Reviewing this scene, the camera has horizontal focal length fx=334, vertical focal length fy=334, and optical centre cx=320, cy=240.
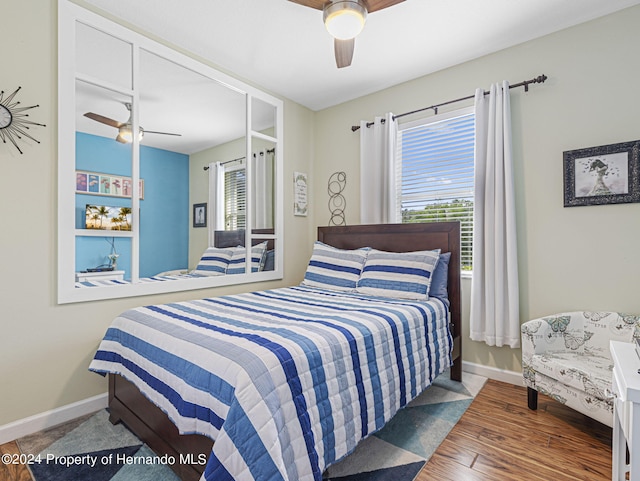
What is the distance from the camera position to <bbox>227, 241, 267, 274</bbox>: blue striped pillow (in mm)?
3219

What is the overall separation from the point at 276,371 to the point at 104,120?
213 cm

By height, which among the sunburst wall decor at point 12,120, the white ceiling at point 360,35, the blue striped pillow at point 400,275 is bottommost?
the blue striped pillow at point 400,275

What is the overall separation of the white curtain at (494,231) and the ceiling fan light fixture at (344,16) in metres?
1.46

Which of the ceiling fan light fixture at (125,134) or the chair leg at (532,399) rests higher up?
the ceiling fan light fixture at (125,134)

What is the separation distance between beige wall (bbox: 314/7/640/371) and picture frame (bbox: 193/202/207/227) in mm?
2300

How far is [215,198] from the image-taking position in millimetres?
3020

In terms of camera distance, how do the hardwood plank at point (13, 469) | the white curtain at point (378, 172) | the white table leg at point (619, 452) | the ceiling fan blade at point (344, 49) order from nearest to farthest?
1. the white table leg at point (619, 452)
2. the hardwood plank at point (13, 469)
3. the ceiling fan blade at point (344, 49)
4. the white curtain at point (378, 172)

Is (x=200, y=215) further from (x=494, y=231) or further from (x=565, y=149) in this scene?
(x=565, y=149)

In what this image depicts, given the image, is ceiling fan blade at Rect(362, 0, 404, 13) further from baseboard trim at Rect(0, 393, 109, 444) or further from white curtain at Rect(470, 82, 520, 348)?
baseboard trim at Rect(0, 393, 109, 444)

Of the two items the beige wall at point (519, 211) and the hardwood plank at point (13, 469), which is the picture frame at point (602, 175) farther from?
the hardwood plank at point (13, 469)

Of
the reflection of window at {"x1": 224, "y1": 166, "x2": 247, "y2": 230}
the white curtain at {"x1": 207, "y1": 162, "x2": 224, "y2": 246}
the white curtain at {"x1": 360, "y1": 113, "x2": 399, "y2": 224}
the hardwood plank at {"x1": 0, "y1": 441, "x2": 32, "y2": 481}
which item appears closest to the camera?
the hardwood plank at {"x1": 0, "y1": 441, "x2": 32, "y2": 481}

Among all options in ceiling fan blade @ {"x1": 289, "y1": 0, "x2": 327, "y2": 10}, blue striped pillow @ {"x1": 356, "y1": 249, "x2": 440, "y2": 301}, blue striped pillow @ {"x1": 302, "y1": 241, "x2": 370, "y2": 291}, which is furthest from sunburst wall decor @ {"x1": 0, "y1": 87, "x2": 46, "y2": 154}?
blue striped pillow @ {"x1": 356, "y1": 249, "x2": 440, "y2": 301}

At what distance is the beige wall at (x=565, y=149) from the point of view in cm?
224

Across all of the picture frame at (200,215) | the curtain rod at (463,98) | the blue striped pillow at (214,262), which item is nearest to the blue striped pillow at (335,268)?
the blue striped pillow at (214,262)
